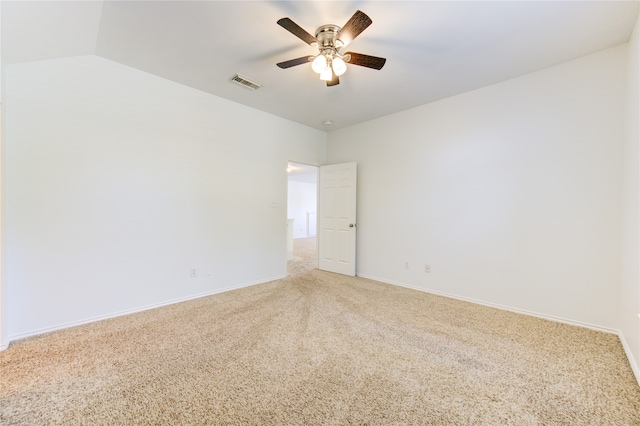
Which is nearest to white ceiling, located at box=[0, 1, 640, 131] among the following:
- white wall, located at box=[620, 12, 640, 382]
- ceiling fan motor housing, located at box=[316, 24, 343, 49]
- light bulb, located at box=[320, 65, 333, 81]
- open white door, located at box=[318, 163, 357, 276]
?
ceiling fan motor housing, located at box=[316, 24, 343, 49]

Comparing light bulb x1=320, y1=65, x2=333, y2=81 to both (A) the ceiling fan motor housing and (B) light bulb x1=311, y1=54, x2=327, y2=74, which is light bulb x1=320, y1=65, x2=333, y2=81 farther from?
(A) the ceiling fan motor housing

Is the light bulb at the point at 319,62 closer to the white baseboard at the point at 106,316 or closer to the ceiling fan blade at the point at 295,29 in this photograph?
the ceiling fan blade at the point at 295,29

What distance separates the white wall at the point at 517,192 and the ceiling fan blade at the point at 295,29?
7.79ft

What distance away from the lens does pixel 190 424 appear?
1.39 metres

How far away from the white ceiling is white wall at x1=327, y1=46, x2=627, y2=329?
364mm

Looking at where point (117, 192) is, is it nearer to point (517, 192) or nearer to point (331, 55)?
point (331, 55)

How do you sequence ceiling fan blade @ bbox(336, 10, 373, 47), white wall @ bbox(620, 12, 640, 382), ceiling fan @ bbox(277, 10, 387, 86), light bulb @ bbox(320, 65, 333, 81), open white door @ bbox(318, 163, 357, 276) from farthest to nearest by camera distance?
open white door @ bbox(318, 163, 357, 276) → light bulb @ bbox(320, 65, 333, 81) → ceiling fan @ bbox(277, 10, 387, 86) → white wall @ bbox(620, 12, 640, 382) → ceiling fan blade @ bbox(336, 10, 373, 47)

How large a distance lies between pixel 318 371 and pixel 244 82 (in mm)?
3185

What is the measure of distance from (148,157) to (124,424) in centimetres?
258

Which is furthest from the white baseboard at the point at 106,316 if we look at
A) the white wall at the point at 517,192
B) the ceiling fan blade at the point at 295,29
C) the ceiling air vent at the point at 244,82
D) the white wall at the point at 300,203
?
the white wall at the point at 300,203

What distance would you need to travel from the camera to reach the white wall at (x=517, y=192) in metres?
2.48

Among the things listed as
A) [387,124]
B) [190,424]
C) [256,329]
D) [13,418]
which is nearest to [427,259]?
[387,124]

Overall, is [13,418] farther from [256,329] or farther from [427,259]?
[427,259]

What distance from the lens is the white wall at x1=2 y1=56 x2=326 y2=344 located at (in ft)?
7.54
